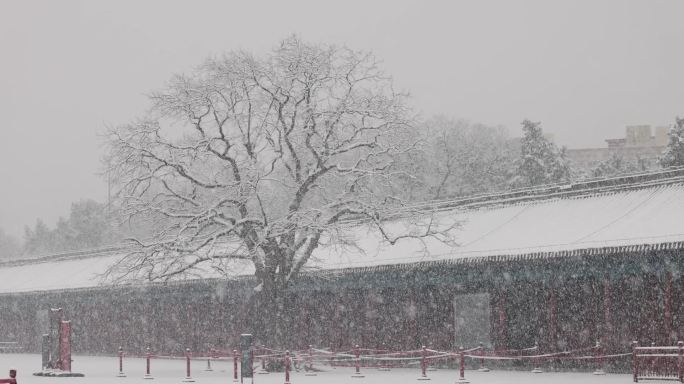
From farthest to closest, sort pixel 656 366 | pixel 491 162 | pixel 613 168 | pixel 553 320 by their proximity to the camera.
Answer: pixel 491 162 < pixel 613 168 < pixel 553 320 < pixel 656 366

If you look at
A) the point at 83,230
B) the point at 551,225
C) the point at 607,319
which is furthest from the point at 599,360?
the point at 83,230

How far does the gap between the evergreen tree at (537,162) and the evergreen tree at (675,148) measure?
27.3ft

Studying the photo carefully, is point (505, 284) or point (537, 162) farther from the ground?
point (537, 162)

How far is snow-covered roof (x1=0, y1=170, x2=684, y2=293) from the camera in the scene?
27.8 metres

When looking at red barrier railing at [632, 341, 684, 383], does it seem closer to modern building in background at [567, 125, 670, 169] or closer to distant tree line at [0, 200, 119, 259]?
distant tree line at [0, 200, 119, 259]

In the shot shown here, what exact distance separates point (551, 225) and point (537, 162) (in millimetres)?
39254

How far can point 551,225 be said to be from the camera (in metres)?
31.4

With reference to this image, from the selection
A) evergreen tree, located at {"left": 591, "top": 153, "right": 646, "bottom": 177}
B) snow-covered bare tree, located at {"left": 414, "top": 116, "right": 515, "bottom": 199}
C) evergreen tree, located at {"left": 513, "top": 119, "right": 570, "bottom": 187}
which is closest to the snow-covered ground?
evergreen tree, located at {"left": 513, "top": 119, "right": 570, "bottom": 187}

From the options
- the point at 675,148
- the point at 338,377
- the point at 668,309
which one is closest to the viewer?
the point at 668,309

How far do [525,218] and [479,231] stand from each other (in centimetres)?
158

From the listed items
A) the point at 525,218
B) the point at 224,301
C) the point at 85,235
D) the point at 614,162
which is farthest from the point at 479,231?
the point at 85,235

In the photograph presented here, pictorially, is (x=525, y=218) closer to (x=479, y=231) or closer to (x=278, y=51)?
(x=479, y=231)

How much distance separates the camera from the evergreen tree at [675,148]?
201 ft

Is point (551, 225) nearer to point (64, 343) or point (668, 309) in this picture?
point (668, 309)
